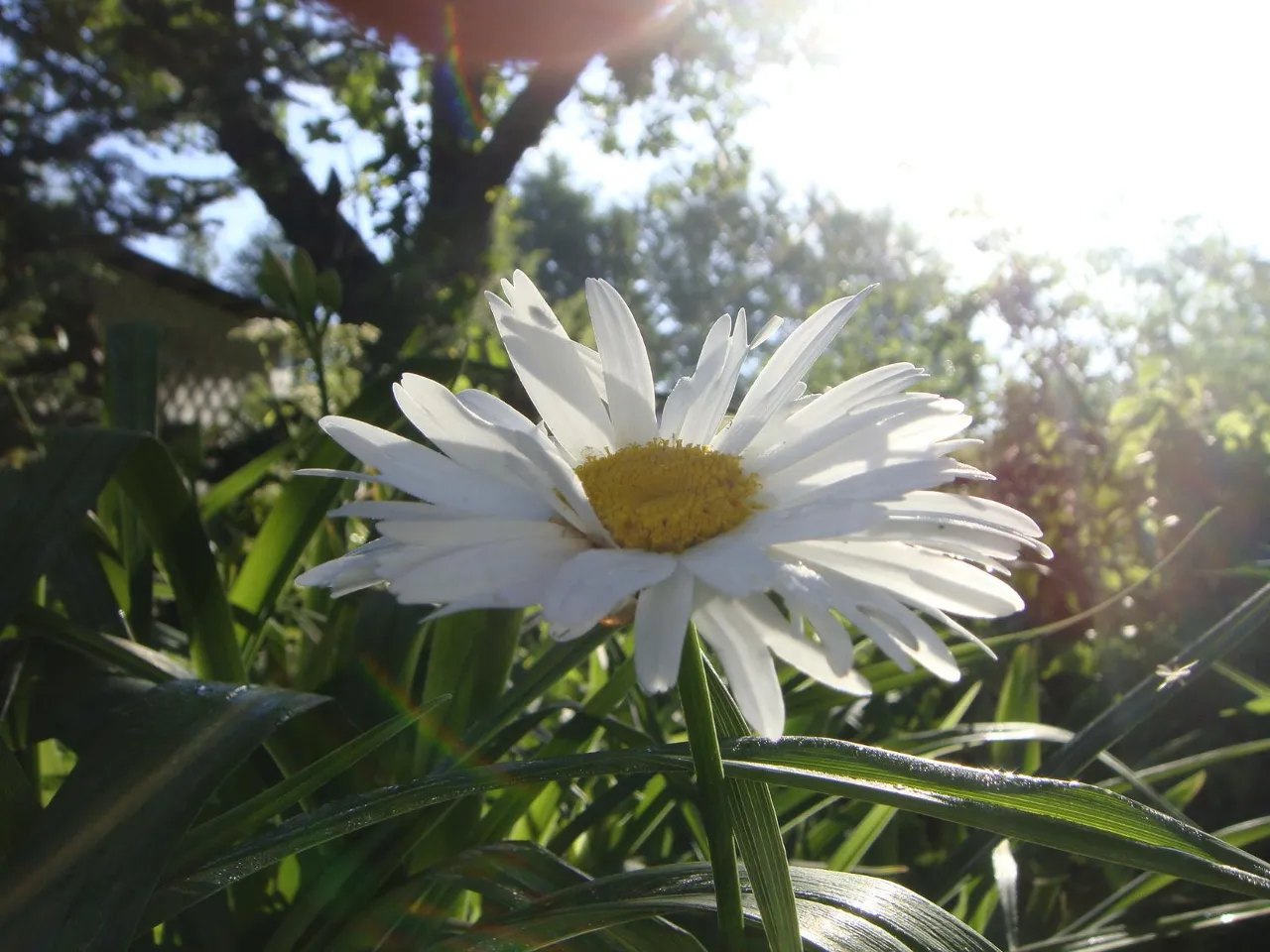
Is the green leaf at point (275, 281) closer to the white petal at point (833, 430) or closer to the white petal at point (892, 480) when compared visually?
the white petal at point (833, 430)

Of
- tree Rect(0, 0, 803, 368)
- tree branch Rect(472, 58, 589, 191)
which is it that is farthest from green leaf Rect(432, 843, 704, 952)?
tree branch Rect(472, 58, 589, 191)

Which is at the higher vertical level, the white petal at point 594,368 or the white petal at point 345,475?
the white petal at point 594,368

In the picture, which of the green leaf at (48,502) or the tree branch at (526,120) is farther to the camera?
the tree branch at (526,120)

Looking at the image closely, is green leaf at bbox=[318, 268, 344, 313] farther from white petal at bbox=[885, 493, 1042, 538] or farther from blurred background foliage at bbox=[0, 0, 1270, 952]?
white petal at bbox=[885, 493, 1042, 538]

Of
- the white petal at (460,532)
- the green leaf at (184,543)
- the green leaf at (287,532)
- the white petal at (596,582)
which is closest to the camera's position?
the white petal at (596,582)

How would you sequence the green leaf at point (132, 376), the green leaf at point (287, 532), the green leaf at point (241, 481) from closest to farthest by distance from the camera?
the green leaf at point (287, 532) < the green leaf at point (132, 376) < the green leaf at point (241, 481)

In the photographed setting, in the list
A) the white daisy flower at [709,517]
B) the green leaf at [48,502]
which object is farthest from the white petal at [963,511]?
the green leaf at [48,502]

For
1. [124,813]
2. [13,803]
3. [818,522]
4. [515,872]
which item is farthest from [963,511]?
[13,803]
